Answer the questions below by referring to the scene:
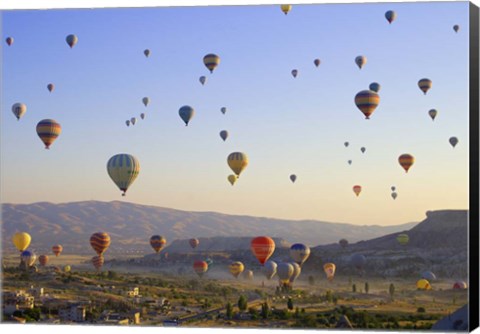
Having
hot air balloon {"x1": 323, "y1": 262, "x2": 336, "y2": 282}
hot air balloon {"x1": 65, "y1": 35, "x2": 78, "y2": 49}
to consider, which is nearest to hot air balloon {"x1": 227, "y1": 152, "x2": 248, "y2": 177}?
hot air balloon {"x1": 65, "y1": 35, "x2": 78, "y2": 49}

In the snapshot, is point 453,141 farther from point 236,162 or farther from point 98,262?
point 98,262

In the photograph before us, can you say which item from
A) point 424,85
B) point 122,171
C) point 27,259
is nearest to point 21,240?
point 27,259

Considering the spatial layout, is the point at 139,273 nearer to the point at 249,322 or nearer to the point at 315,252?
the point at 315,252

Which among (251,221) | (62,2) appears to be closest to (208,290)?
(62,2)

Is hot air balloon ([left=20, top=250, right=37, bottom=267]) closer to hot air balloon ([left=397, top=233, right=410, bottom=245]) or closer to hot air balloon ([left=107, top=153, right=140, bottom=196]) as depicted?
hot air balloon ([left=107, top=153, right=140, bottom=196])

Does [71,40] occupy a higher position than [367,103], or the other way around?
[71,40]
